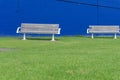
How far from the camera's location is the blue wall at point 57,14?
64.3 feet

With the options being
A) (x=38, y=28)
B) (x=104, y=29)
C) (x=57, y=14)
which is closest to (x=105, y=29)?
(x=104, y=29)

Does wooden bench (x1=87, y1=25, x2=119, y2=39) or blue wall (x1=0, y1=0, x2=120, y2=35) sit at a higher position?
blue wall (x1=0, y1=0, x2=120, y2=35)

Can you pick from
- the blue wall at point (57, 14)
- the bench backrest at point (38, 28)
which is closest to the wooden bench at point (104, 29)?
the blue wall at point (57, 14)

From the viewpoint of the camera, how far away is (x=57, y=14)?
68.3 ft

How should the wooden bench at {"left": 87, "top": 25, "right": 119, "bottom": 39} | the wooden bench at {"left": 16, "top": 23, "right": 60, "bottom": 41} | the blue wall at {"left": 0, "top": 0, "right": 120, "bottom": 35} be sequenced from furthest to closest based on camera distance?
the wooden bench at {"left": 87, "top": 25, "right": 119, "bottom": 39} < the blue wall at {"left": 0, "top": 0, "right": 120, "bottom": 35} < the wooden bench at {"left": 16, "top": 23, "right": 60, "bottom": 41}

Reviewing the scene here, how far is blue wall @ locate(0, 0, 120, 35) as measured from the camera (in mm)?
19594

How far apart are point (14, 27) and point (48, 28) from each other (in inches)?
73.8

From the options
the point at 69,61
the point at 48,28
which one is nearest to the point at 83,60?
the point at 69,61

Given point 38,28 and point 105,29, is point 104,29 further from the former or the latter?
point 38,28

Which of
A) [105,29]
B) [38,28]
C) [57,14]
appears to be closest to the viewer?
[38,28]

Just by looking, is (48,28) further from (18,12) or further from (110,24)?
(110,24)

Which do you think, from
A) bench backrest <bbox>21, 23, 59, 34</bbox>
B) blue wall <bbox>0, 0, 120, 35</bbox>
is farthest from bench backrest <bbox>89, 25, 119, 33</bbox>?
bench backrest <bbox>21, 23, 59, 34</bbox>

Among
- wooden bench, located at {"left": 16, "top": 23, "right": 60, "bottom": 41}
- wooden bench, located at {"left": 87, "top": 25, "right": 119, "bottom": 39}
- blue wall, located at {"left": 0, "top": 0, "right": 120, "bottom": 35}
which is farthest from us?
wooden bench, located at {"left": 87, "top": 25, "right": 119, "bottom": 39}

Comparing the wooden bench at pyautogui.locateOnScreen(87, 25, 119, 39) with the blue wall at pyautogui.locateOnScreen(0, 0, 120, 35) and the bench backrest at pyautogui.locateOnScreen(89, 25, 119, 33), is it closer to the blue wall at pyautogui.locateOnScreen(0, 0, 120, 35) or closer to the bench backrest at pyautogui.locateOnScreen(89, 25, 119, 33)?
the bench backrest at pyautogui.locateOnScreen(89, 25, 119, 33)
